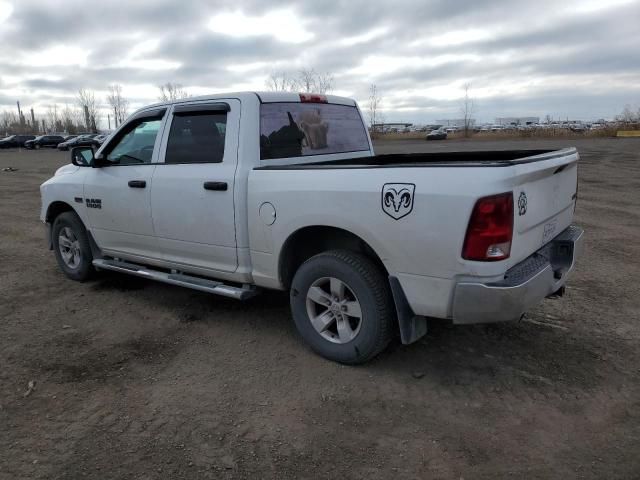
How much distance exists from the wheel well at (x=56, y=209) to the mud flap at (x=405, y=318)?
407 cm

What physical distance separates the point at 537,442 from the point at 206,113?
11.1 ft

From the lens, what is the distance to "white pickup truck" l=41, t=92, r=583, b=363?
10.0 feet

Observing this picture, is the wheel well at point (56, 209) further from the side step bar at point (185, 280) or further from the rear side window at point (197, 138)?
the rear side window at point (197, 138)

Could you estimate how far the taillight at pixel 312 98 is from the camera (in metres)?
4.66

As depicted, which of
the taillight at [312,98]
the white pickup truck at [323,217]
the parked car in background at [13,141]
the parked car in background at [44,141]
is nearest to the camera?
the white pickup truck at [323,217]

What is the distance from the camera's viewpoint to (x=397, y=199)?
3201mm

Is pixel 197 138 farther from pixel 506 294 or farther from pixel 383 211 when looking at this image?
pixel 506 294

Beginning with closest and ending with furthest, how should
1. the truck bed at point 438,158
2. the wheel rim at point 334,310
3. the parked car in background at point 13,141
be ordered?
1. the wheel rim at point 334,310
2. the truck bed at point 438,158
3. the parked car in background at point 13,141

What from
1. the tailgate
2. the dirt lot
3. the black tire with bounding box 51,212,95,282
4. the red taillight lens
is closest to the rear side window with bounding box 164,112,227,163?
the dirt lot

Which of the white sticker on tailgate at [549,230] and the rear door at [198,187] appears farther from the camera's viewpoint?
the rear door at [198,187]

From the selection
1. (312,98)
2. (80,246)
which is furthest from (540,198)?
(80,246)

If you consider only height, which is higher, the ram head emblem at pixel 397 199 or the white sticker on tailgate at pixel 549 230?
the ram head emblem at pixel 397 199

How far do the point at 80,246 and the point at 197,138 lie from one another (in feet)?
7.18

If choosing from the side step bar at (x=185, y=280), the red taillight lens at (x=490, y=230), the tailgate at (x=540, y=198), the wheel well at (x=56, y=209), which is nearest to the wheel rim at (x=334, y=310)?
the side step bar at (x=185, y=280)
